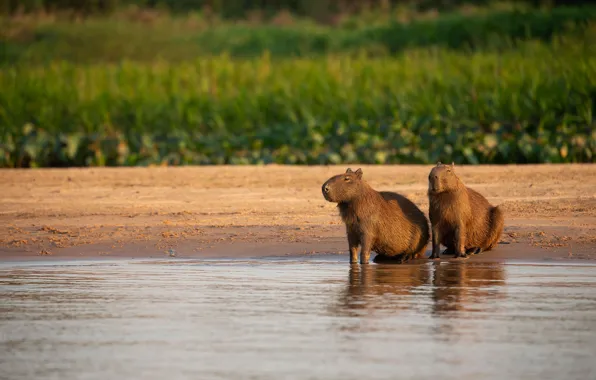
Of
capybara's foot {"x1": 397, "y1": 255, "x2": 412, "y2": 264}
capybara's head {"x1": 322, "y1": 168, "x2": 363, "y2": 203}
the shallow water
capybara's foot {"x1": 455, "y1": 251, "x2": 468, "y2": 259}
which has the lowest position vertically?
the shallow water

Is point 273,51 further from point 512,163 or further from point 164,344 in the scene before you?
point 164,344

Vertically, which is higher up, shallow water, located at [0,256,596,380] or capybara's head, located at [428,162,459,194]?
capybara's head, located at [428,162,459,194]

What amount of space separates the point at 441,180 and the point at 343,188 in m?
0.76

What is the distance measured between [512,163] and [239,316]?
903cm

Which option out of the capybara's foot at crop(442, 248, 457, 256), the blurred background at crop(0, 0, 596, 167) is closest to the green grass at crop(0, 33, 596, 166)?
the blurred background at crop(0, 0, 596, 167)

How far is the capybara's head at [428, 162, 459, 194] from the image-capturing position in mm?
9734

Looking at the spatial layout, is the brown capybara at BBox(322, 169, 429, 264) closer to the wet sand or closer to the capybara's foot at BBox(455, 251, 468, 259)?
the capybara's foot at BBox(455, 251, 468, 259)

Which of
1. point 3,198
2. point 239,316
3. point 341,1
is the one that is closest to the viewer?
point 239,316

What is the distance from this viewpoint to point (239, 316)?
7.38 metres

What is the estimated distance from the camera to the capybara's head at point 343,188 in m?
9.66

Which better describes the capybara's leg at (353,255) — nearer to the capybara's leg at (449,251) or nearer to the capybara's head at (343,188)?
the capybara's head at (343,188)

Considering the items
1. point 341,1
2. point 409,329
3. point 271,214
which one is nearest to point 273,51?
point 341,1

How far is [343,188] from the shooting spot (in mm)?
9711

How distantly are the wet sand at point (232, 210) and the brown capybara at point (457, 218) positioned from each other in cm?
16
